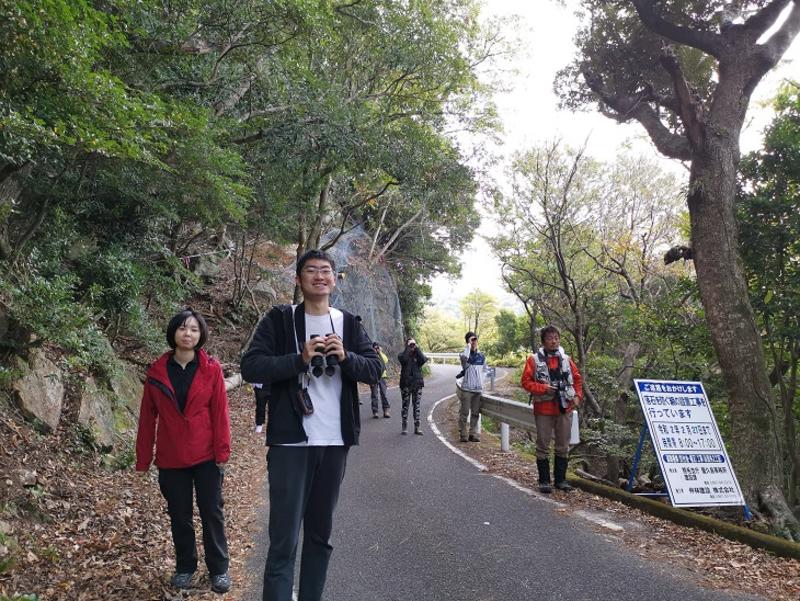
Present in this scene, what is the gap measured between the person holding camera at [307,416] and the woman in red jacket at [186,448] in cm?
93

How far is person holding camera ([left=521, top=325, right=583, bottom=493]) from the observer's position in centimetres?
631

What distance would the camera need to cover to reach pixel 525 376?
21.4 feet

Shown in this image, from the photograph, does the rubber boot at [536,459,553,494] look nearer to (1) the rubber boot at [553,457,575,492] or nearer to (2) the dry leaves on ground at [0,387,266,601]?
(1) the rubber boot at [553,457,575,492]

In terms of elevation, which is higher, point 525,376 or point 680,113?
point 680,113

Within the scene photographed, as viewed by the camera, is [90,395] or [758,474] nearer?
[758,474]

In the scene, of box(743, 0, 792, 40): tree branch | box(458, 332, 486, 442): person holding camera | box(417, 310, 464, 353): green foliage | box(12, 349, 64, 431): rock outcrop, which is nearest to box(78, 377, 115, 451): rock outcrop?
box(12, 349, 64, 431): rock outcrop

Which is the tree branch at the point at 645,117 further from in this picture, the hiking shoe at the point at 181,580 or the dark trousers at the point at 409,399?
the hiking shoe at the point at 181,580

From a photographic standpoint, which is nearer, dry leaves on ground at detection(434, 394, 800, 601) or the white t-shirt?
the white t-shirt

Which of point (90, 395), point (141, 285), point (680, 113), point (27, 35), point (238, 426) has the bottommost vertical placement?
point (238, 426)

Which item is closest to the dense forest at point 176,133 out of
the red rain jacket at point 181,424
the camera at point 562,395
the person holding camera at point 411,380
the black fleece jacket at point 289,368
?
the red rain jacket at point 181,424

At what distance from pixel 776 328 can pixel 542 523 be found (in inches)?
164

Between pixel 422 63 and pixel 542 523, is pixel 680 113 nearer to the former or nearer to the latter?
pixel 542 523

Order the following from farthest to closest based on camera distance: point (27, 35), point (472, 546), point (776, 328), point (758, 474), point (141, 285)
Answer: point (141, 285)
point (776, 328)
point (758, 474)
point (472, 546)
point (27, 35)

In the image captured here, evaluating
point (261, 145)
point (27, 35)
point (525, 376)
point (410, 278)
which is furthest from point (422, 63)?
point (410, 278)
